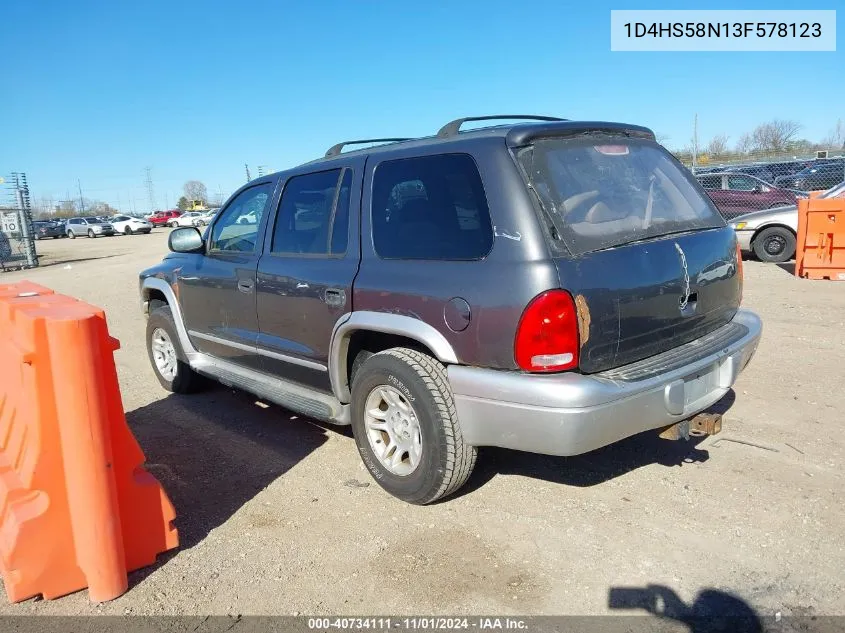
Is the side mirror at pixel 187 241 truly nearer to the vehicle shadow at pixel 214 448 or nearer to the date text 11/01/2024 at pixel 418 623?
the vehicle shadow at pixel 214 448

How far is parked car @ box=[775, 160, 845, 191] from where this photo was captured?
571 inches

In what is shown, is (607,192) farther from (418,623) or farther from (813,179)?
(813,179)

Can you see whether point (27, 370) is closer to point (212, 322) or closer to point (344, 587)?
point (344, 587)

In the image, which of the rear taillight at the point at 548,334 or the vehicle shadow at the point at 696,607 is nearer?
the vehicle shadow at the point at 696,607

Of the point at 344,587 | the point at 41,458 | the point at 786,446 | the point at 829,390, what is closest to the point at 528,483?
the point at 344,587

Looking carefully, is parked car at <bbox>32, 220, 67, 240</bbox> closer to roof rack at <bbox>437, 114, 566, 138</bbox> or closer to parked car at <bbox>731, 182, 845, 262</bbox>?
parked car at <bbox>731, 182, 845, 262</bbox>

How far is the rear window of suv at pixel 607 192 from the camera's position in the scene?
293 cm

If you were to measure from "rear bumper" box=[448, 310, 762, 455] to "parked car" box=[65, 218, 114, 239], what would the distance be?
45.4 m

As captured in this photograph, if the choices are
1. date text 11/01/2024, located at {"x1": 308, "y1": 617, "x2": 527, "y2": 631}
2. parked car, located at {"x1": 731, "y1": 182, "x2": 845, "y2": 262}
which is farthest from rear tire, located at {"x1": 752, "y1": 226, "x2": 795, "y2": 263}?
date text 11/01/2024, located at {"x1": 308, "y1": 617, "x2": 527, "y2": 631}

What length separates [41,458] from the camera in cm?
265

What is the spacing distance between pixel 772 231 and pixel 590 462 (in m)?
9.40

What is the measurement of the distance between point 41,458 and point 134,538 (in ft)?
1.76

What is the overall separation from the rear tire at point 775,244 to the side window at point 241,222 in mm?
9904

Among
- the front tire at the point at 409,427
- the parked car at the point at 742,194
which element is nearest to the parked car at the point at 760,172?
the parked car at the point at 742,194
